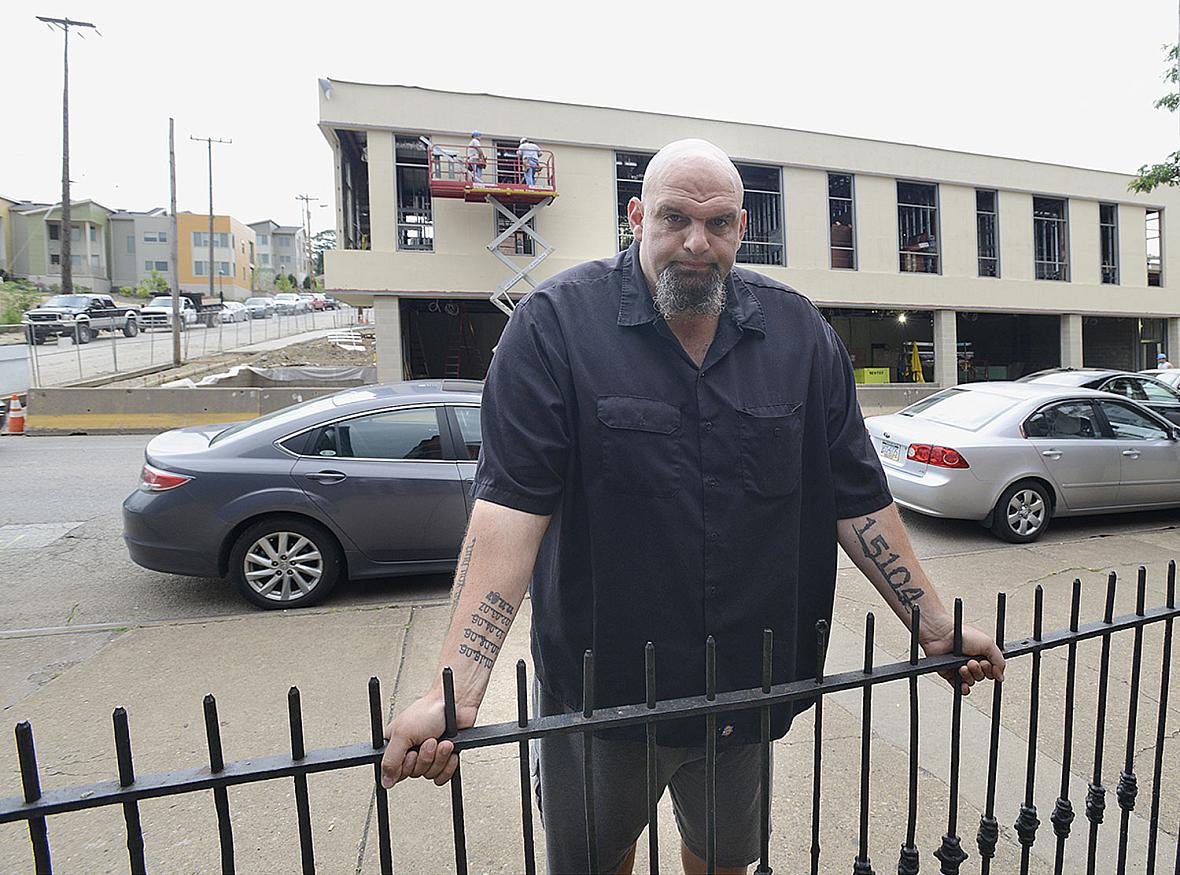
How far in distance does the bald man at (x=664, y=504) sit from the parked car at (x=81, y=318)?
2939 centimetres

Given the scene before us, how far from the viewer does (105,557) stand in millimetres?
6316

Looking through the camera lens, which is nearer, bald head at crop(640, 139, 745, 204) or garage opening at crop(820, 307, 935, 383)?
bald head at crop(640, 139, 745, 204)

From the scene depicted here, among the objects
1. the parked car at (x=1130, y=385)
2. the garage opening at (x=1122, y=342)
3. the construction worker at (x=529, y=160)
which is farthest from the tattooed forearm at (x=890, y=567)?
the garage opening at (x=1122, y=342)

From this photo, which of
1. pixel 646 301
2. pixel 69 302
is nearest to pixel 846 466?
pixel 646 301

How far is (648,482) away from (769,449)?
0.29 meters

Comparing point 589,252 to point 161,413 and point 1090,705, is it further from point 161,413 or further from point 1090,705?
point 1090,705

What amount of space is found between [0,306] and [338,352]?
25758 millimetres

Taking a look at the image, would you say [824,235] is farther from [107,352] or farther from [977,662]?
[977,662]

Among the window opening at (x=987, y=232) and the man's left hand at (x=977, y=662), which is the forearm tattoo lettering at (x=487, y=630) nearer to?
the man's left hand at (x=977, y=662)

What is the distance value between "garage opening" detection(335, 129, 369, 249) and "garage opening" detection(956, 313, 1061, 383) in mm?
24027

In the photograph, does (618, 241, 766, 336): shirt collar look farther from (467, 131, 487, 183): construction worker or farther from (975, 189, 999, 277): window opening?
(975, 189, 999, 277): window opening

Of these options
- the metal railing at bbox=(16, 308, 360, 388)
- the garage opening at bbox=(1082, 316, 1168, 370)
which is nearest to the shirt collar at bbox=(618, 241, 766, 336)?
the metal railing at bbox=(16, 308, 360, 388)

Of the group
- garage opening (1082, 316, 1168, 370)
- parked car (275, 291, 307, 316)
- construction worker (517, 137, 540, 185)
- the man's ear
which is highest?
parked car (275, 291, 307, 316)

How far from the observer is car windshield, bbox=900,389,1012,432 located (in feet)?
23.5
